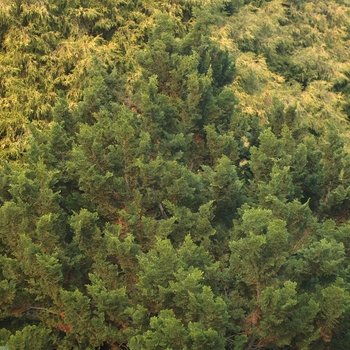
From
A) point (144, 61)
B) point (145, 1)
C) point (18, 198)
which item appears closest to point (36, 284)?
point (18, 198)

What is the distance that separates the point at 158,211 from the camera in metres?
7.92

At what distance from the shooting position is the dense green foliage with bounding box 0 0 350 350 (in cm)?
627

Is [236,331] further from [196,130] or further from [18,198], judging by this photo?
[196,130]

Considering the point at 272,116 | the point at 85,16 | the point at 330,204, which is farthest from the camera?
the point at 85,16

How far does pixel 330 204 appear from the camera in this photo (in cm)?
927

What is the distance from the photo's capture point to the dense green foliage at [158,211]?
20.6ft

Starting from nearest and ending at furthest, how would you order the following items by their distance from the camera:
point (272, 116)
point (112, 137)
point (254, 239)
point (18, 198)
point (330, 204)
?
1. point (254, 239)
2. point (18, 198)
3. point (112, 137)
4. point (330, 204)
5. point (272, 116)

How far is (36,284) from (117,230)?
4.16ft

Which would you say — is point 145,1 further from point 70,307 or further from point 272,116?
point 70,307

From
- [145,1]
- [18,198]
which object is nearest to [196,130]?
[18,198]

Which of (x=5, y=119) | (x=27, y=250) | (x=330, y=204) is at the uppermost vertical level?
(x=330, y=204)

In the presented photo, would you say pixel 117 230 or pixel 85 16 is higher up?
pixel 85 16

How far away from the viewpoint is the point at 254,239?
239 inches

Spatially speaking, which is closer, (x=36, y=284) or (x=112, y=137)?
(x=36, y=284)
